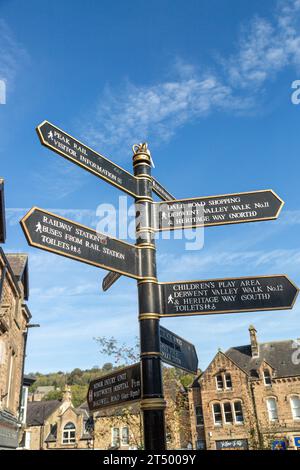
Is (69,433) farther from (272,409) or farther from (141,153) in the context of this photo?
(141,153)

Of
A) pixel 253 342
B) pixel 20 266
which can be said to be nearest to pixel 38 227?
pixel 20 266

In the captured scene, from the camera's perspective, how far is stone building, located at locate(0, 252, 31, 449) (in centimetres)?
1509

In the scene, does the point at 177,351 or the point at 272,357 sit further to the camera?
the point at 272,357

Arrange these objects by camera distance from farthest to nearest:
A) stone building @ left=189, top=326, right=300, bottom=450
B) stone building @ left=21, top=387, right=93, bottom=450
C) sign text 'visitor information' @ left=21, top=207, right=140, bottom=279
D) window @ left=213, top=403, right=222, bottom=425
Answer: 1. stone building @ left=21, top=387, right=93, bottom=450
2. window @ left=213, top=403, right=222, bottom=425
3. stone building @ left=189, top=326, right=300, bottom=450
4. sign text 'visitor information' @ left=21, top=207, right=140, bottom=279

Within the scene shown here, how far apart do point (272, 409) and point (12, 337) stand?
24.1 meters

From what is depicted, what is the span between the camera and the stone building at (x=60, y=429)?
4188 cm

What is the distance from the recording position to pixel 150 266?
16.0 ft

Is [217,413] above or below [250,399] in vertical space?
below

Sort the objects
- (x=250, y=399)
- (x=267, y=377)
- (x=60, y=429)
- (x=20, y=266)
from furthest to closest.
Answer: (x=60, y=429) < (x=267, y=377) < (x=250, y=399) < (x=20, y=266)

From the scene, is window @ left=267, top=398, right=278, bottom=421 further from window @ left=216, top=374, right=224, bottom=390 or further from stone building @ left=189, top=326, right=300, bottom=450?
window @ left=216, top=374, right=224, bottom=390

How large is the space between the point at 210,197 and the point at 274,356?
33264 millimetres

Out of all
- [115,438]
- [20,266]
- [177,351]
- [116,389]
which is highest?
[20,266]

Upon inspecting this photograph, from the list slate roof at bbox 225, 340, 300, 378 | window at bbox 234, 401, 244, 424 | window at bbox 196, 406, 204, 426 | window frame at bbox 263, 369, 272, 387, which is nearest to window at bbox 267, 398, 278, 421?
window frame at bbox 263, 369, 272, 387

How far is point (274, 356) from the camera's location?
35.3 metres
